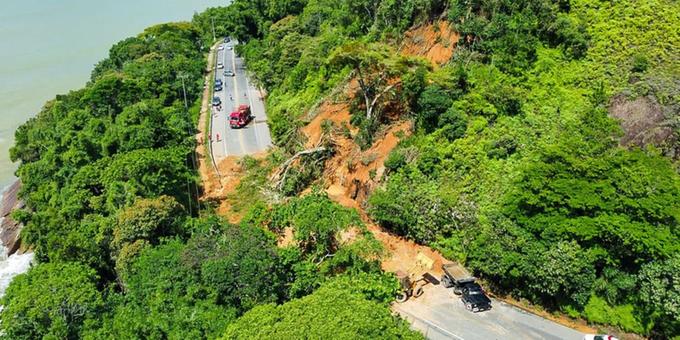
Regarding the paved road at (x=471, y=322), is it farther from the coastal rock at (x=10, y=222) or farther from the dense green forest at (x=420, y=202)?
the coastal rock at (x=10, y=222)

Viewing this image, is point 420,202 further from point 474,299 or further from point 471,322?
point 471,322

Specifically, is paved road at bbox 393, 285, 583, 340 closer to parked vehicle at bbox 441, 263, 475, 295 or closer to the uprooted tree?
parked vehicle at bbox 441, 263, 475, 295

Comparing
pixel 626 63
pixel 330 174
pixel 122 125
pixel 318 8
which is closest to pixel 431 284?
pixel 330 174

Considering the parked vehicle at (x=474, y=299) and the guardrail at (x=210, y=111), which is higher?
Result: the guardrail at (x=210, y=111)

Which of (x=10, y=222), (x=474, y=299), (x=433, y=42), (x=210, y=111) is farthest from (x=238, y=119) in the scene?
(x=474, y=299)

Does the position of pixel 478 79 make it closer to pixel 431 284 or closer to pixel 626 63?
pixel 626 63

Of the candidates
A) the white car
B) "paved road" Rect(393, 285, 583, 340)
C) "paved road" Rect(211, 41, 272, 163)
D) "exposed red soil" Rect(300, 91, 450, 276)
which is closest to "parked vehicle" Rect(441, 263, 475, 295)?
"paved road" Rect(393, 285, 583, 340)

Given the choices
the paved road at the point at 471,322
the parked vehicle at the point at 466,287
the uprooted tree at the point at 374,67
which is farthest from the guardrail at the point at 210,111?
the paved road at the point at 471,322
